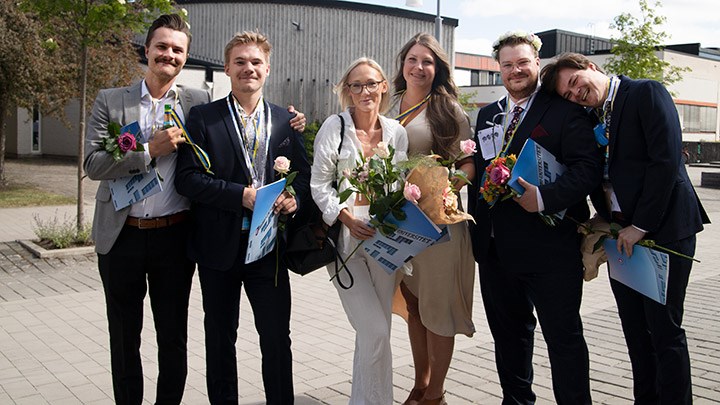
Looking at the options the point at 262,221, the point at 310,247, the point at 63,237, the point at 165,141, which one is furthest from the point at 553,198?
the point at 63,237

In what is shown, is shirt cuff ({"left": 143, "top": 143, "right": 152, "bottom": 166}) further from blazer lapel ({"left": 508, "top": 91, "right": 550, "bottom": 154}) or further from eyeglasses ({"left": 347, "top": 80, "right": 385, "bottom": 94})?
blazer lapel ({"left": 508, "top": 91, "right": 550, "bottom": 154})

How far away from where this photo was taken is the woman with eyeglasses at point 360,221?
4125 mm

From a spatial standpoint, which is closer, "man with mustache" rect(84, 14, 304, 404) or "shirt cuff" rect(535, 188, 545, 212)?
"shirt cuff" rect(535, 188, 545, 212)

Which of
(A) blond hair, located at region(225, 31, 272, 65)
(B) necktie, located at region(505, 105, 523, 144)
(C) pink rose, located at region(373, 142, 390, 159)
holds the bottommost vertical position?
(C) pink rose, located at region(373, 142, 390, 159)

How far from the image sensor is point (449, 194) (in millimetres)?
3828

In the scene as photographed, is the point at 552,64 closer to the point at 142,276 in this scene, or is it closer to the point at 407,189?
the point at 407,189

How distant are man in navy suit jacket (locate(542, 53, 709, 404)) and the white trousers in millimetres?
1436

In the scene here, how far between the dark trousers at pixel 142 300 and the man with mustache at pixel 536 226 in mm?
1859

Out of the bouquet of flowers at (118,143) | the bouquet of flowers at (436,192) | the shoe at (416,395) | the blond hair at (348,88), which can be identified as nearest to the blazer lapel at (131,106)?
the bouquet of flowers at (118,143)

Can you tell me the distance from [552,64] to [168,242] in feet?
8.18

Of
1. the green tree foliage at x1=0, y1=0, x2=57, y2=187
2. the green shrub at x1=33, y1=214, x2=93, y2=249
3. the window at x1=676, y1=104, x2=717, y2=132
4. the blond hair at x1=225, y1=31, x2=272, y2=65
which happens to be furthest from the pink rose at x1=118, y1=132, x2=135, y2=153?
the window at x1=676, y1=104, x2=717, y2=132

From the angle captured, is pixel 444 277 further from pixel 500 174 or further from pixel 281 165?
pixel 281 165

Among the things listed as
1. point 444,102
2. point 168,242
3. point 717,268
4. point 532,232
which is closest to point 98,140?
Answer: point 168,242

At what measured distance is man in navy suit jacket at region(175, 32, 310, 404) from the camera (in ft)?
13.0
